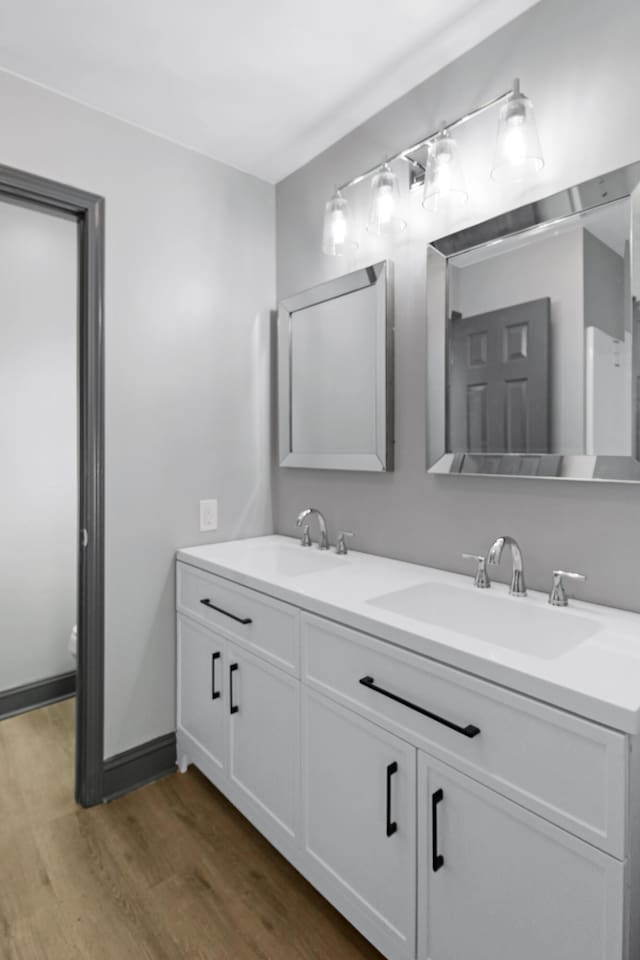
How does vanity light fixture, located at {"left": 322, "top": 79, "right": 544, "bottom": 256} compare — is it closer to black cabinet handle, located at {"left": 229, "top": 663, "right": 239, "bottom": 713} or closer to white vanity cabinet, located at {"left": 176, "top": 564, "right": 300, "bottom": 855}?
white vanity cabinet, located at {"left": 176, "top": 564, "right": 300, "bottom": 855}

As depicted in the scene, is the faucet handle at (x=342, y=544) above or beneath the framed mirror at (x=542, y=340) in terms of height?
beneath

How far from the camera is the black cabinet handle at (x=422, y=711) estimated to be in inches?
39.2

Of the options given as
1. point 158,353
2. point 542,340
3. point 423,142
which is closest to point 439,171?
point 423,142

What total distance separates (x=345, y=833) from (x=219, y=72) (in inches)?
85.8

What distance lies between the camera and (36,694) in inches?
101

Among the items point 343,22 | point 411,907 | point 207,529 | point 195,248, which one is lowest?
point 411,907

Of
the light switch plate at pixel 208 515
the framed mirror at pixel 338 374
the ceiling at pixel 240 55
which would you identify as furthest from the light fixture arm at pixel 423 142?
the light switch plate at pixel 208 515

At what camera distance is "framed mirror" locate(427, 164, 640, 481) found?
1.26 m

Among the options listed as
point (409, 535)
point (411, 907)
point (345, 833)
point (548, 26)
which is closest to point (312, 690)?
point (345, 833)

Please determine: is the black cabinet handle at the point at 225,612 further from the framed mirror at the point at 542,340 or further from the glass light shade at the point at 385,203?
the glass light shade at the point at 385,203

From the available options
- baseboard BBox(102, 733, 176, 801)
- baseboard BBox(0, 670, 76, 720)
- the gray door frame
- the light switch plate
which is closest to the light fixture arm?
the gray door frame

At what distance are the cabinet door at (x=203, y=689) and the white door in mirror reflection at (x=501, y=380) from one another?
1.05 meters

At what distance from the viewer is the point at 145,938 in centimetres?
136

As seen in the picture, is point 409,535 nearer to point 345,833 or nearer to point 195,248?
point 345,833
